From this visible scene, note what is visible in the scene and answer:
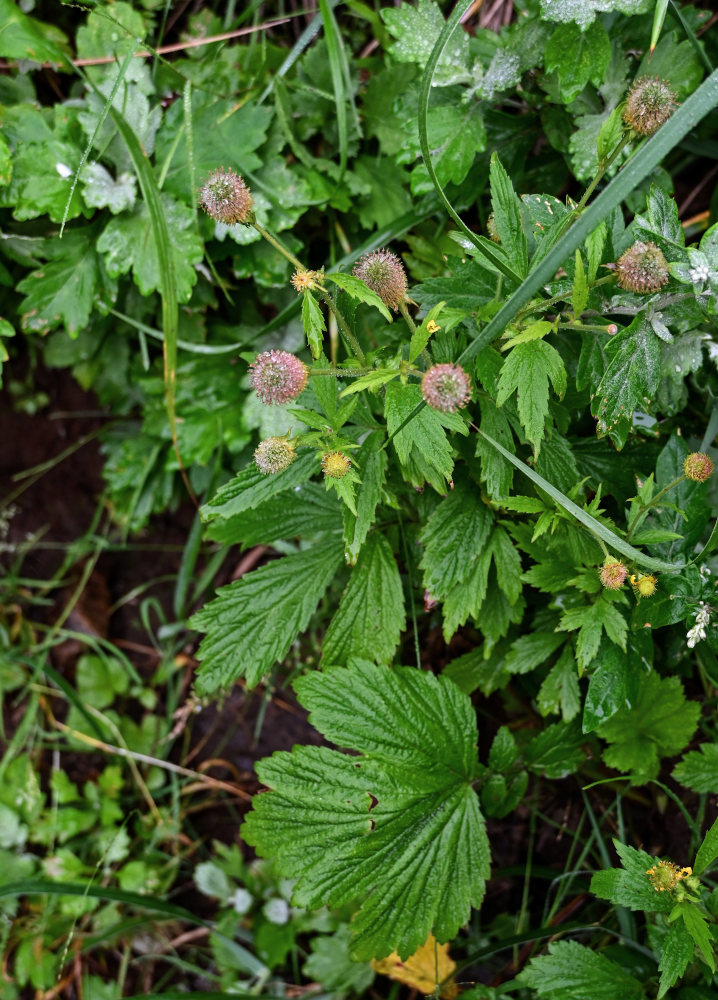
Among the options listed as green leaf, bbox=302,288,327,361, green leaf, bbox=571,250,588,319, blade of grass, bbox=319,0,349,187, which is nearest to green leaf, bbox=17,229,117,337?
blade of grass, bbox=319,0,349,187

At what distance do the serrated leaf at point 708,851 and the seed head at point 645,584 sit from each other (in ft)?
1.50

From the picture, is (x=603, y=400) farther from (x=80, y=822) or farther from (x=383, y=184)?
(x=80, y=822)

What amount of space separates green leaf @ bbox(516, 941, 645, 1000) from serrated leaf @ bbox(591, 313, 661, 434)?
115 cm

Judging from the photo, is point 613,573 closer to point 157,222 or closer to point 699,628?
point 699,628

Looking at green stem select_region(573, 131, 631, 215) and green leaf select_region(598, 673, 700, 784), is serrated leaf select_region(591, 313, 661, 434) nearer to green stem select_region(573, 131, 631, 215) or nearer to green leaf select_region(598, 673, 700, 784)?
green stem select_region(573, 131, 631, 215)

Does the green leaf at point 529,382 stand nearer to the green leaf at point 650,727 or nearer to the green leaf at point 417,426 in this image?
the green leaf at point 417,426

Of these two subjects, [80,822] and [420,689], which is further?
[80,822]

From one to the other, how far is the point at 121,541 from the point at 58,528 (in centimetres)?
26

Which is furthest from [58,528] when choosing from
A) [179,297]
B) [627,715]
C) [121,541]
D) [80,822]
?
[627,715]

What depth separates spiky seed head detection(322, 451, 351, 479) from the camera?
4.15ft

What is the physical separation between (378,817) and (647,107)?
1482 mm

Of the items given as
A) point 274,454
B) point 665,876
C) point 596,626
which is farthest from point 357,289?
point 665,876

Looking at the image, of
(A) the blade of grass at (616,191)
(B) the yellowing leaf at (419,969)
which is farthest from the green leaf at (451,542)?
(B) the yellowing leaf at (419,969)

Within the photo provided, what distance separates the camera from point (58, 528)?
2.75 meters
